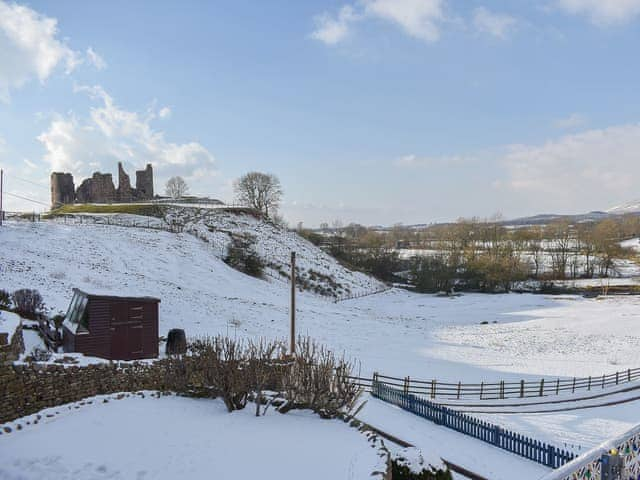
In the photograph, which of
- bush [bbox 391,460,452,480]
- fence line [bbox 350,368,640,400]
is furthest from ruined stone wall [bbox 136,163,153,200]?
bush [bbox 391,460,452,480]

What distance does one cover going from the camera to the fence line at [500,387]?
17328mm

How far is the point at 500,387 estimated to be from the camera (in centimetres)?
1820

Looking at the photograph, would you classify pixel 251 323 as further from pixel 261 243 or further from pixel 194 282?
pixel 261 243

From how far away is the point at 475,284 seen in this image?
60094mm

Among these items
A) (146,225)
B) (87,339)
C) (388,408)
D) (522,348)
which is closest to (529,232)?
(522,348)

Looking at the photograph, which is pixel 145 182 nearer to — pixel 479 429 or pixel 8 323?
pixel 8 323

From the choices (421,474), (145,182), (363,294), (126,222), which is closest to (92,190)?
(145,182)

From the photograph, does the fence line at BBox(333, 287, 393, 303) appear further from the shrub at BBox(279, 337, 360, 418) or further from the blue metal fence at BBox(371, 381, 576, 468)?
the shrub at BBox(279, 337, 360, 418)

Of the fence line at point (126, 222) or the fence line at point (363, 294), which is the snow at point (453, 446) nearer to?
the fence line at point (363, 294)

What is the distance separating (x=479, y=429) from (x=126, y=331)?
39.4ft

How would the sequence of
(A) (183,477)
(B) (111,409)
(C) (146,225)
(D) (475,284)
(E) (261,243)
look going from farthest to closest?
1. (D) (475,284)
2. (E) (261,243)
3. (C) (146,225)
4. (B) (111,409)
5. (A) (183,477)

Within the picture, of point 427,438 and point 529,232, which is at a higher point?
point 529,232

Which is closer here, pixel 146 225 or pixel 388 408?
pixel 388 408

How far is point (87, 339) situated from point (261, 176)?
213ft
